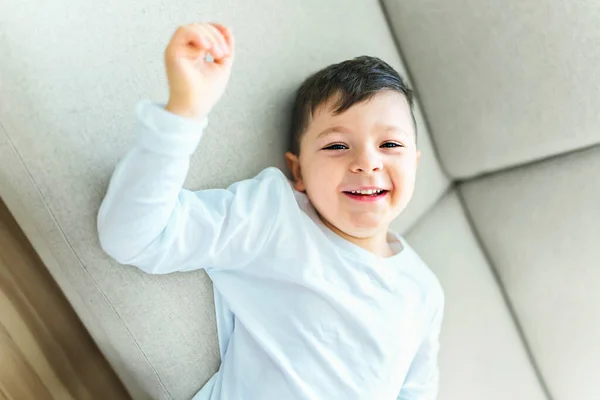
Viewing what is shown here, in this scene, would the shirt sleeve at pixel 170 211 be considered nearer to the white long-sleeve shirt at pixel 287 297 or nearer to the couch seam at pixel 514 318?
the white long-sleeve shirt at pixel 287 297

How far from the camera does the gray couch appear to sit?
717 mm

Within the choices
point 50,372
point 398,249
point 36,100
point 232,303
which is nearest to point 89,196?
point 36,100

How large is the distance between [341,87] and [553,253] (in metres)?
0.59

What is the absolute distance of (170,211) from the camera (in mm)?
703

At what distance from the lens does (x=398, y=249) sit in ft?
3.47

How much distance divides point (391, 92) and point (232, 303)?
0.42m

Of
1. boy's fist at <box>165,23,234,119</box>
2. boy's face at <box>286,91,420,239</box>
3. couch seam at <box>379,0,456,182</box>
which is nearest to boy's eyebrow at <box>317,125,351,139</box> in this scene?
boy's face at <box>286,91,420,239</box>

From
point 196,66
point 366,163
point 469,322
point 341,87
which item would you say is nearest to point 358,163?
point 366,163

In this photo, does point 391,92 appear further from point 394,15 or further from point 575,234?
point 575,234

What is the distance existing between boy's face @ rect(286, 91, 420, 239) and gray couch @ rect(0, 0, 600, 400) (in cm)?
9

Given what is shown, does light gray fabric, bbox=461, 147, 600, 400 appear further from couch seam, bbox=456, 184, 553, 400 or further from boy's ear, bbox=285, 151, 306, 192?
boy's ear, bbox=285, 151, 306, 192

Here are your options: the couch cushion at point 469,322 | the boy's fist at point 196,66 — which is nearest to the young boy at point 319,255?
the boy's fist at point 196,66

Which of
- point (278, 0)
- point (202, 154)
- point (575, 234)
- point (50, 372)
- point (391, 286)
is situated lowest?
point (575, 234)

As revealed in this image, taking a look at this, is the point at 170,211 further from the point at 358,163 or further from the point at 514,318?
the point at 514,318
